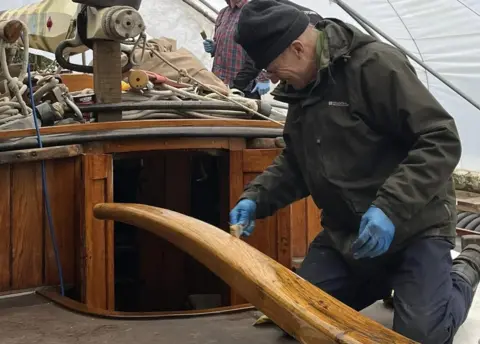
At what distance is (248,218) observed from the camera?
254cm

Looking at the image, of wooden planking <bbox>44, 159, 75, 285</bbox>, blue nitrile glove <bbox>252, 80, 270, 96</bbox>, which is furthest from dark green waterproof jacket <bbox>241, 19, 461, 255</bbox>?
blue nitrile glove <bbox>252, 80, 270, 96</bbox>

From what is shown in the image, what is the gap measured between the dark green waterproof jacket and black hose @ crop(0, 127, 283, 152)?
657 mm

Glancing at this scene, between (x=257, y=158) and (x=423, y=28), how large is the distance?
26.3ft

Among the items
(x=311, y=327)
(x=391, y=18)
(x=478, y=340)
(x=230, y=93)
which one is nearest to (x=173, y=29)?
(x=391, y=18)

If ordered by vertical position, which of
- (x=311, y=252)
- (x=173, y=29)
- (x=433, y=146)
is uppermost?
(x=173, y=29)

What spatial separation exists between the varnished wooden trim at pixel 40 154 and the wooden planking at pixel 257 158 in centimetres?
65

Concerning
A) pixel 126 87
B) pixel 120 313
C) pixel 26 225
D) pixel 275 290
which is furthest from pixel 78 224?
pixel 275 290

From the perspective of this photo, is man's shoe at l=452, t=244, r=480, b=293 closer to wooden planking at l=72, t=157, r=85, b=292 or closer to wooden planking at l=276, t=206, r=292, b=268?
wooden planking at l=276, t=206, r=292, b=268

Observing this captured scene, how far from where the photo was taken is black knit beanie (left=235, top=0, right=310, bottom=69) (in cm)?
224

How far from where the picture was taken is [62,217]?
2986 millimetres

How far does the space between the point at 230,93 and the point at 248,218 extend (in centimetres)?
130

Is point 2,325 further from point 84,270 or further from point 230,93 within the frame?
point 230,93

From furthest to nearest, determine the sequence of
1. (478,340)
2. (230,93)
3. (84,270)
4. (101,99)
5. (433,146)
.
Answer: (230,93)
(101,99)
(84,270)
(478,340)
(433,146)

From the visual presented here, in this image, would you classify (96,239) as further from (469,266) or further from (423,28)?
(423,28)
